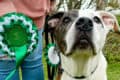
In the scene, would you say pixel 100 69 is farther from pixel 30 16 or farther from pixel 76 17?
pixel 30 16

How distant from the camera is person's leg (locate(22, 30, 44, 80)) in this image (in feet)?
14.1

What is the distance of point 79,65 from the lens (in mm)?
3924

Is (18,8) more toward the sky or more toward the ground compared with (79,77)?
more toward the sky

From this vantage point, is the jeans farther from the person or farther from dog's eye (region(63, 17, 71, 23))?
dog's eye (region(63, 17, 71, 23))

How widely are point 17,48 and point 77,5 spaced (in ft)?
17.6

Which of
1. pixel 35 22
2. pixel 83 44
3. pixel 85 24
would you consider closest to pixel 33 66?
pixel 35 22

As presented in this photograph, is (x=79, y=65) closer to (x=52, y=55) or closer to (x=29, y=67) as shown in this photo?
(x=52, y=55)

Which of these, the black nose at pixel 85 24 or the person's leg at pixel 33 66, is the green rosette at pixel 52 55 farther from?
the black nose at pixel 85 24

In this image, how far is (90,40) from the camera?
362 cm

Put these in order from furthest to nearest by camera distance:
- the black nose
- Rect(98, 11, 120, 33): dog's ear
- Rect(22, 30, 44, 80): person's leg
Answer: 1. Rect(22, 30, 44, 80): person's leg
2. Rect(98, 11, 120, 33): dog's ear
3. the black nose

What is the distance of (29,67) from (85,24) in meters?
0.98

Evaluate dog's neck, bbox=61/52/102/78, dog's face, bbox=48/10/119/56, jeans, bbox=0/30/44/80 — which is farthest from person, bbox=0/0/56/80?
dog's neck, bbox=61/52/102/78

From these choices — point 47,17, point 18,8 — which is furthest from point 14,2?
point 47,17

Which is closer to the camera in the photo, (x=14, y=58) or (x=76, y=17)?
(x=76, y=17)
